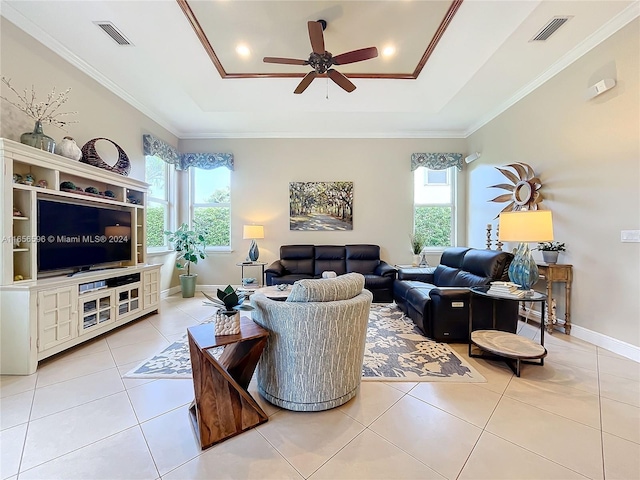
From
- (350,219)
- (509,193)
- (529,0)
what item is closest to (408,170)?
(350,219)

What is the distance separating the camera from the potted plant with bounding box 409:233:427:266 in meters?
4.91

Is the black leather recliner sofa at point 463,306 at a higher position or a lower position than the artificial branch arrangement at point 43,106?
lower

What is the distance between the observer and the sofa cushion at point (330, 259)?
486 cm

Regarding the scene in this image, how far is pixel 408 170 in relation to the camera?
206 inches

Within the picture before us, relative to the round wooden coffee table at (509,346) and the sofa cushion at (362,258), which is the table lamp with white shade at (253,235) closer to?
the sofa cushion at (362,258)

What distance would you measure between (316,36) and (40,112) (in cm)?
281

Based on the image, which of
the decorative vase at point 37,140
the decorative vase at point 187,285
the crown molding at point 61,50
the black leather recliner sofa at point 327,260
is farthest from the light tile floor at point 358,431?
the crown molding at point 61,50

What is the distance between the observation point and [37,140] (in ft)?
7.87

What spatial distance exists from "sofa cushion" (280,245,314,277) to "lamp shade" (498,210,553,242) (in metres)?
3.16

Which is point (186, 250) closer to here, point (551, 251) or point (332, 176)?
point (332, 176)

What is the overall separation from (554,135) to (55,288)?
5503 mm

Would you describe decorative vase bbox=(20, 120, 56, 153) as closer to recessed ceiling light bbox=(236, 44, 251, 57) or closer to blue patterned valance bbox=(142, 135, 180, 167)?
blue patterned valance bbox=(142, 135, 180, 167)

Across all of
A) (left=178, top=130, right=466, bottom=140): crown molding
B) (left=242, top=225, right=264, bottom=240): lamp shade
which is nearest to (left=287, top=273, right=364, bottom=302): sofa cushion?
(left=242, top=225, right=264, bottom=240): lamp shade

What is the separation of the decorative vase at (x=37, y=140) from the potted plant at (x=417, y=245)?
16.5 feet
